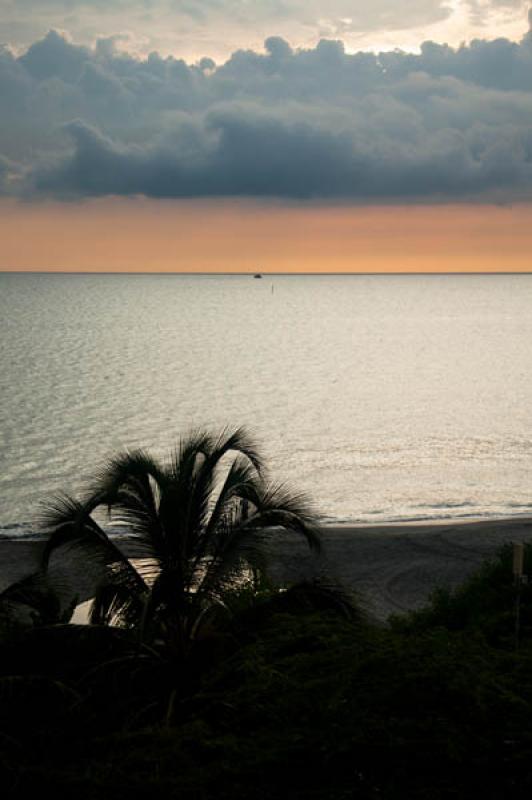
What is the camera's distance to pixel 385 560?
89.4ft

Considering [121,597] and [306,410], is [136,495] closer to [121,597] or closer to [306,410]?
[121,597]

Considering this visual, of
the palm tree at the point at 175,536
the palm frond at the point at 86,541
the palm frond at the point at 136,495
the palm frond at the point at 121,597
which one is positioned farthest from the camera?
the palm frond at the point at 121,597

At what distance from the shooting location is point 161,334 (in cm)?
13800

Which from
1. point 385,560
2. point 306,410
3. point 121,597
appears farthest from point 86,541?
point 306,410

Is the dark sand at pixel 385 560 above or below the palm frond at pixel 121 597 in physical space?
below

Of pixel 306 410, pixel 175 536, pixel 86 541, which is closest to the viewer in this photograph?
pixel 175 536

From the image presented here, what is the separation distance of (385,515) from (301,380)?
→ 46593 millimetres

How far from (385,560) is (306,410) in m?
37.1

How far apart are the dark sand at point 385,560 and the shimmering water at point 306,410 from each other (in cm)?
592

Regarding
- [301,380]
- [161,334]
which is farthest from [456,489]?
[161,334]

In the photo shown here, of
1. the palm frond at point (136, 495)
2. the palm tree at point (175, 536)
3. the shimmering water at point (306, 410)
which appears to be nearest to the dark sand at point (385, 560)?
the shimmering water at point (306, 410)

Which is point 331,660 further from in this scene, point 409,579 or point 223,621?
point 409,579

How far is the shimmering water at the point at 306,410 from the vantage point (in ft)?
136

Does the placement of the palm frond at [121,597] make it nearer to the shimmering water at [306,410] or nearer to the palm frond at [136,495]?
the palm frond at [136,495]
